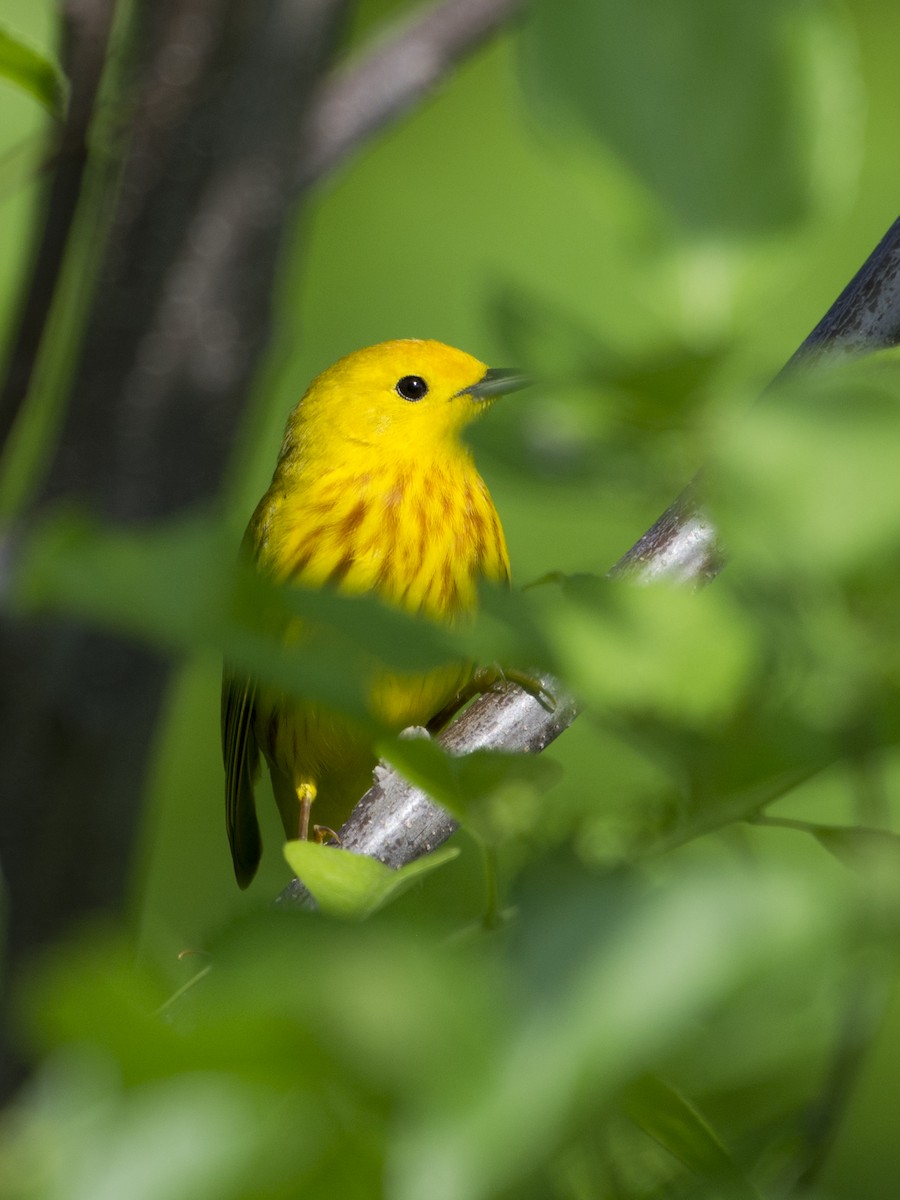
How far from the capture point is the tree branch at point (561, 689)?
1.85ft

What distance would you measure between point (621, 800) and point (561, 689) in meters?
0.26

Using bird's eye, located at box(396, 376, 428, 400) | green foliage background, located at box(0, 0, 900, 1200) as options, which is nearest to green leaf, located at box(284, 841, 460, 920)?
green foliage background, located at box(0, 0, 900, 1200)

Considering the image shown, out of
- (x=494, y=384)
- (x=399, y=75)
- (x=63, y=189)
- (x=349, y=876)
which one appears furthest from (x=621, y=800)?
(x=494, y=384)

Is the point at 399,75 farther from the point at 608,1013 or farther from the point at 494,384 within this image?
the point at 608,1013

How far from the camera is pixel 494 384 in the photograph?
192cm

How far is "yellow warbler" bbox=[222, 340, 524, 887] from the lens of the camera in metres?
1.67

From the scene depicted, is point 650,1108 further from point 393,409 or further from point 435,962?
point 393,409

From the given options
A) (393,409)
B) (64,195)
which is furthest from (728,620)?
(393,409)

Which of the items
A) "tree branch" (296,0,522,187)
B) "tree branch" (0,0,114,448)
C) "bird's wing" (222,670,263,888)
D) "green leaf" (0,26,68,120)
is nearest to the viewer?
"green leaf" (0,26,68,120)

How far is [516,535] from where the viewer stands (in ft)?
8.77

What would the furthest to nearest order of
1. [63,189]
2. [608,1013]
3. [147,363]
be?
[147,363], [63,189], [608,1013]

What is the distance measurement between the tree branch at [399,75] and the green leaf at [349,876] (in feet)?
3.51

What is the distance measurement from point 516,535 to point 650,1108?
2.41m

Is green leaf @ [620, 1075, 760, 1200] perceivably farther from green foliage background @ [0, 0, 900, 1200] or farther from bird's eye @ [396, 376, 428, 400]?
bird's eye @ [396, 376, 428, 400]
